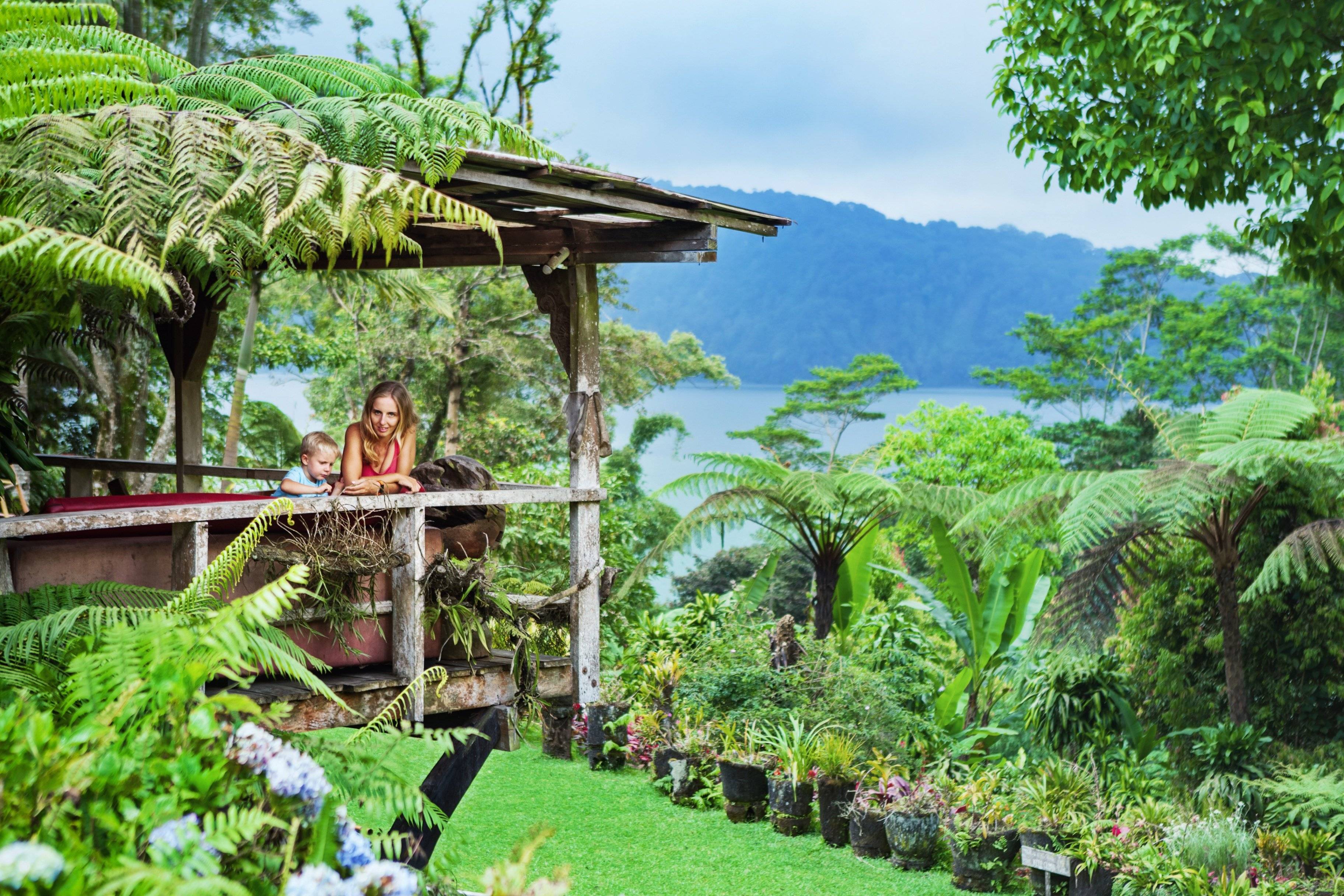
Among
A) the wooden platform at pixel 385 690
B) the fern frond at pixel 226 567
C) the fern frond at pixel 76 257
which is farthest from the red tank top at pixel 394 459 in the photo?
the fern frond at pixel 76 257

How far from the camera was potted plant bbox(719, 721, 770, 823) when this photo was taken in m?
6.50

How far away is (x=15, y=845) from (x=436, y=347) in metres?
13.7

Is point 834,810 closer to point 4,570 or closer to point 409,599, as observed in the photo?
point 409,599

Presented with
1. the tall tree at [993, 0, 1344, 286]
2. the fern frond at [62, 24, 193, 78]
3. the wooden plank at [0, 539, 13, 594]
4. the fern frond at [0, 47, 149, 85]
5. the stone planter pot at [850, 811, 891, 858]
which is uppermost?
the tall tree at [993, 0, 1344, 286]

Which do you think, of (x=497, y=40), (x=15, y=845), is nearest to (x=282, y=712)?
(x=15, y=845)

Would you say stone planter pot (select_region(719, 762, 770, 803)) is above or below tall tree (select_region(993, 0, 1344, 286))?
below

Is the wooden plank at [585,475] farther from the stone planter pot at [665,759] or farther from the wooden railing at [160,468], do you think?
the wooden railing at [160,468]

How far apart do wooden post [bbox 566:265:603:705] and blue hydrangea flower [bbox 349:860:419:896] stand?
11.2 ft

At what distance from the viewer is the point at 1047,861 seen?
5238 mm

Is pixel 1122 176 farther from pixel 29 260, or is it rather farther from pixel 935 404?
pixel 935 404

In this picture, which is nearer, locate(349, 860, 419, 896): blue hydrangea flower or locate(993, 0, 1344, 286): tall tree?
locate(349, 860, 419, 896): blue hydrangea flower

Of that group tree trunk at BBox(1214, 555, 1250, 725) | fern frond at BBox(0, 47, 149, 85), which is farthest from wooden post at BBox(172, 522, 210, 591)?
tree trunk at BBox(1214, 555, 1250, 725)

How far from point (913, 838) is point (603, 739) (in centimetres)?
251

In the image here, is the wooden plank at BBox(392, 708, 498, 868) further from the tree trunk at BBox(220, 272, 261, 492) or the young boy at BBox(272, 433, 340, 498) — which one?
the tree trunk at BBox(220, 272, 261, 492)
